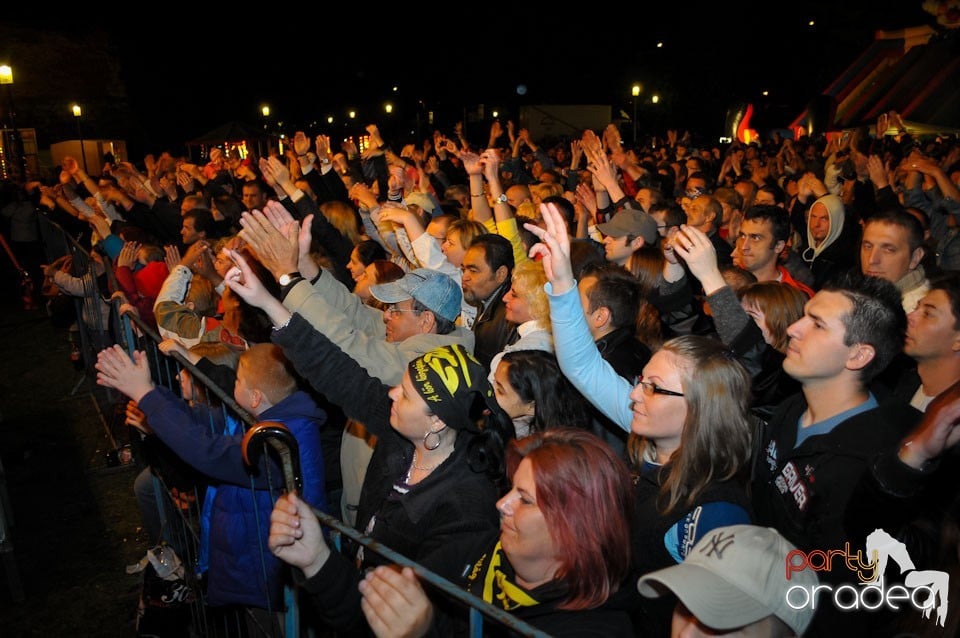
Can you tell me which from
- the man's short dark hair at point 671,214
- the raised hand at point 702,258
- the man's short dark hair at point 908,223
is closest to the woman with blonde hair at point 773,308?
the raised hand at point 702,258

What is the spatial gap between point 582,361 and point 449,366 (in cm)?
69

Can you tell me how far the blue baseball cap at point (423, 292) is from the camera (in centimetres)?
409

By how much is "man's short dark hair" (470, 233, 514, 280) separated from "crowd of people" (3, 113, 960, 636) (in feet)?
0.05

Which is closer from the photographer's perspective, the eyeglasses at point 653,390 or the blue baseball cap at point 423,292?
the eyeglasses at point 653,390

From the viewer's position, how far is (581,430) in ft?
7.98

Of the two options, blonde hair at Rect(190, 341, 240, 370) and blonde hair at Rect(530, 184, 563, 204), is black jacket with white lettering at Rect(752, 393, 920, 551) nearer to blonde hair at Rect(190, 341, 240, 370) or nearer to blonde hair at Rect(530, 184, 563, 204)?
blonde hair at Rect(190, 341, 240, 370)

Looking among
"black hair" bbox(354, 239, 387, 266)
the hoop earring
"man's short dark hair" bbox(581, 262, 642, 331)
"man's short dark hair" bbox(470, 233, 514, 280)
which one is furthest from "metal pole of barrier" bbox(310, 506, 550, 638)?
"black hair" bbox(354, 239, 387, 266)

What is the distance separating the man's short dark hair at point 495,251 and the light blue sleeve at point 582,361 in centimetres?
176

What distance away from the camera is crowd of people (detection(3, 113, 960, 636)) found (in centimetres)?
216

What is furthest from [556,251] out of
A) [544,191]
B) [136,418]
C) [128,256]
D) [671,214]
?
[544,191]

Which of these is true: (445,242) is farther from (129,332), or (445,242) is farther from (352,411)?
(352,411)

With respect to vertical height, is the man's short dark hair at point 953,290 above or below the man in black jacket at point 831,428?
above

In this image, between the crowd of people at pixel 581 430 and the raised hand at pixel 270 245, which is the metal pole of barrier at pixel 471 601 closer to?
the crowd of people at pixel 581 430

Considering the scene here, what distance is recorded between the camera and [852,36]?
4100cm
